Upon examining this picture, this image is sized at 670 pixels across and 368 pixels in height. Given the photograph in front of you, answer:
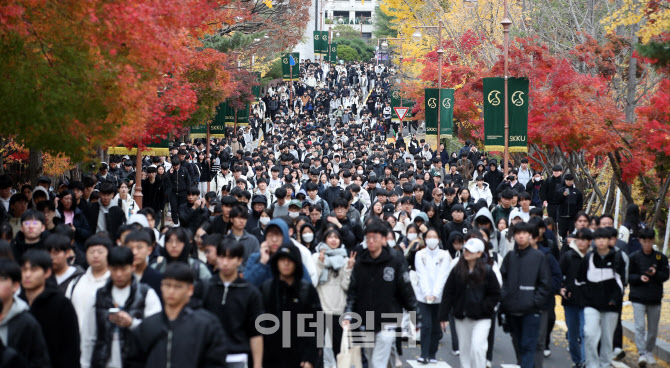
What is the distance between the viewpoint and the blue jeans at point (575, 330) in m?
10.1

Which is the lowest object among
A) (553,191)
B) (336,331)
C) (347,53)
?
(336,331)

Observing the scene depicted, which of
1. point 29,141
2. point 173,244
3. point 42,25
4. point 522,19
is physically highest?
point 522,19

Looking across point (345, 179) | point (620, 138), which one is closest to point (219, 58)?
point (345, 179)

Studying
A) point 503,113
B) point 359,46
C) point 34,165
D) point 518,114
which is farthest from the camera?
point 359,46

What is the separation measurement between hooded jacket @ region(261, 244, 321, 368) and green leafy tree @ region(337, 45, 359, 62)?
300 ft

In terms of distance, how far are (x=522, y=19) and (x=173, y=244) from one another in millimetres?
20077

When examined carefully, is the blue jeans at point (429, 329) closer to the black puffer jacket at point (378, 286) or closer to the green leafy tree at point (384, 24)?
the black puffer jacket at point (378, 286)

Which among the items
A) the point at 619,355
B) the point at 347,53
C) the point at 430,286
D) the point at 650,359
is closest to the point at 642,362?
the point at 650,359

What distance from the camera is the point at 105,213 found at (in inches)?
509

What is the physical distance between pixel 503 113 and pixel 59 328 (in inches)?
659

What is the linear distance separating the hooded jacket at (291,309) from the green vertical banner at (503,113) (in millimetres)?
14255

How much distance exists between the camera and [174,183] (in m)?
20.1

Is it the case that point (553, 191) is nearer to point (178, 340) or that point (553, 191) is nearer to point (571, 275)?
point (571, 275)

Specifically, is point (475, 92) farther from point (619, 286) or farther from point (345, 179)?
point (619, 286)
